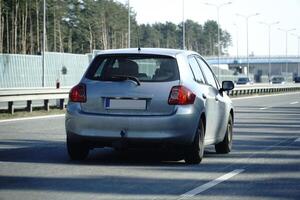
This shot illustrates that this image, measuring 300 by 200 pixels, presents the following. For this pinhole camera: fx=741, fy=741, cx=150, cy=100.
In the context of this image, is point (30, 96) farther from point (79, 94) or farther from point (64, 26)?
point (64, 26)

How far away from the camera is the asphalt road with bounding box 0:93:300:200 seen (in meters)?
8.03

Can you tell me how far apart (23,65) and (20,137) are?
28.9m

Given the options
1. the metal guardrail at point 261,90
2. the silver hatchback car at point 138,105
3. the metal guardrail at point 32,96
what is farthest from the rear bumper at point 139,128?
the metal guardrail at point 261,90

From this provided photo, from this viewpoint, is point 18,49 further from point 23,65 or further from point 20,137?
point 20,137

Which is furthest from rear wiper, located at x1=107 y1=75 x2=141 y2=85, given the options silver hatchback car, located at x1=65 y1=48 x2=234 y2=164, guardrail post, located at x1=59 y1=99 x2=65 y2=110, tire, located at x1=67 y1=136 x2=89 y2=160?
guardrail post, located at x1=59 y1=99 x2=65 y2=110

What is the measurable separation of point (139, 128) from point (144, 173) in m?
0.78

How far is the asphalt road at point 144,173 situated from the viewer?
8.03m

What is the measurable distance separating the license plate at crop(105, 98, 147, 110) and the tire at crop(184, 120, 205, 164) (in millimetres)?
905

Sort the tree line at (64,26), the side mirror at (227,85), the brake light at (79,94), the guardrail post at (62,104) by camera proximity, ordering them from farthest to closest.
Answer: the tree line at (64,26)
the guardrail post at (62,104)
the side mirror at (227,85)
the brake light at (79,94)

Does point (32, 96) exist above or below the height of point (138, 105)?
below

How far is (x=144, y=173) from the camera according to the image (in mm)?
9594

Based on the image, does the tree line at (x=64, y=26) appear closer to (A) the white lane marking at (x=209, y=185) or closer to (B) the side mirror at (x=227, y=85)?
(B) the side mirror at (x=227, y=85)

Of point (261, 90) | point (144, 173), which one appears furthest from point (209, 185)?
point (261, 90)

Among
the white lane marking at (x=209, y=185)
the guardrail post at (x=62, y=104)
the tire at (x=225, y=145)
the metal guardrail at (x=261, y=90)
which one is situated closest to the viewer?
the white lane marking at (x=209, y=185)
